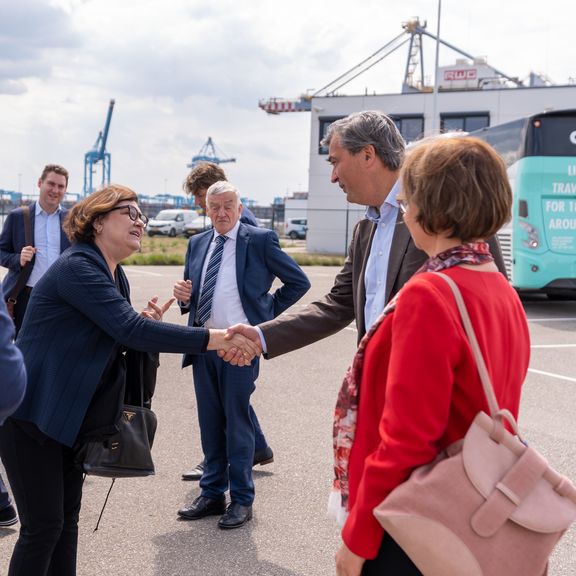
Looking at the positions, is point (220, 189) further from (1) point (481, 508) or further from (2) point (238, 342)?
(1) point (481, 508)

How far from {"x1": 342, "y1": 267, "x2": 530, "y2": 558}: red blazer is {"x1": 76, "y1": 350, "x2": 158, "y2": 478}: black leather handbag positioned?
1.40m

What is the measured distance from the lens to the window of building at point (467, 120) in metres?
34.9

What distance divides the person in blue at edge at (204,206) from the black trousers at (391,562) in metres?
3.09

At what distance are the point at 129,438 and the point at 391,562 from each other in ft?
4.96

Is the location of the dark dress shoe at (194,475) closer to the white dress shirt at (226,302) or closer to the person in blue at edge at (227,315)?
the person in blue at edge at (227,315)

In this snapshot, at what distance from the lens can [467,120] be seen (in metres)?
35.6

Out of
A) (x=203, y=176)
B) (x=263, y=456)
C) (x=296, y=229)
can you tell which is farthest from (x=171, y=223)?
(x=263, y=456)

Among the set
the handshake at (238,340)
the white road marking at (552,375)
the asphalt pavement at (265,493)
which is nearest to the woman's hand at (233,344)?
the handshake at (238,340)

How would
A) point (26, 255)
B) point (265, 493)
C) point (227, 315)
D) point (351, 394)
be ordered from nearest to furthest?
point (351, 394) < point (227, 315) < point (265, 493) < point (26, 255)

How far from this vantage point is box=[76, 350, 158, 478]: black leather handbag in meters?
2.97

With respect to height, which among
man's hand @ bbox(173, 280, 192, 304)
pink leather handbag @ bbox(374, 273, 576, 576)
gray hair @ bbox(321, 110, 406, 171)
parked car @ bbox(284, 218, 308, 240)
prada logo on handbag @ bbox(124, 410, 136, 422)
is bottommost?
parked car @ bbox(284, 218, 308, 240)

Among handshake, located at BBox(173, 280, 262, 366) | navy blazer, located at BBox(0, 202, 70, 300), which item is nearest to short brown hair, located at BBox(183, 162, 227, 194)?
navy blazer, located at BBox(0, 202, 70, 300)

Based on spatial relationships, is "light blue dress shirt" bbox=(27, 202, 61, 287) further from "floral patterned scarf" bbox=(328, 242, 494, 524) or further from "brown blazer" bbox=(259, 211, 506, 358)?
"floral patterned scarf" bbox=(328, 242, 494, 524)

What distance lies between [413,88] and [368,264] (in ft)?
177
